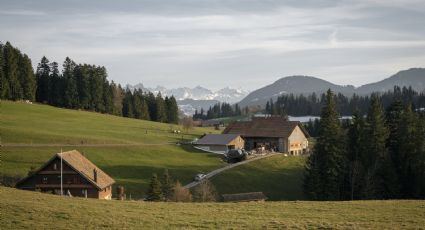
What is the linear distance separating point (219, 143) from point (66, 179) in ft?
140

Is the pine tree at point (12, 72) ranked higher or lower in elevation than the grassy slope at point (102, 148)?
higher

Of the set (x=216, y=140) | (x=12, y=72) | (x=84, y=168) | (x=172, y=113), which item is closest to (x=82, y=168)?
(x=84, y=168)

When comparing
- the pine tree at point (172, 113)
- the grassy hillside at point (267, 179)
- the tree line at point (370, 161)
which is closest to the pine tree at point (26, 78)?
the pine tree at point (172, 113)

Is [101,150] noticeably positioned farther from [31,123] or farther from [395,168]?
[395,168]

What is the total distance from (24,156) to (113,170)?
40.8ft

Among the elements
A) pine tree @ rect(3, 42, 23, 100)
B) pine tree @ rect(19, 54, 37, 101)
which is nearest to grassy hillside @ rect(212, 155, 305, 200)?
pine tree @ rect(3, 42, 23, 100)

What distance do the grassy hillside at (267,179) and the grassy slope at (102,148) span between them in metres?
5.24

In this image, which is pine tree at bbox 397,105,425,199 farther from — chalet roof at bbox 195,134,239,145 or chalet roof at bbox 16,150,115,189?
chalet roof at bbox 16,150,115,189

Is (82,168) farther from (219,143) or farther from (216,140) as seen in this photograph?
(216,140)

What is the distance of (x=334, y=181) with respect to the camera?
6106 centimetres

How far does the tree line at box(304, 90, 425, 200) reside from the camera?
6081 centimetres

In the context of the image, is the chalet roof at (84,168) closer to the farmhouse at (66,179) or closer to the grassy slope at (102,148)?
the farmhouse at (66,179)

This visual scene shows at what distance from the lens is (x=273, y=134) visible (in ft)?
331

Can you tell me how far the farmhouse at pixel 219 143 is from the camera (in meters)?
91.2
